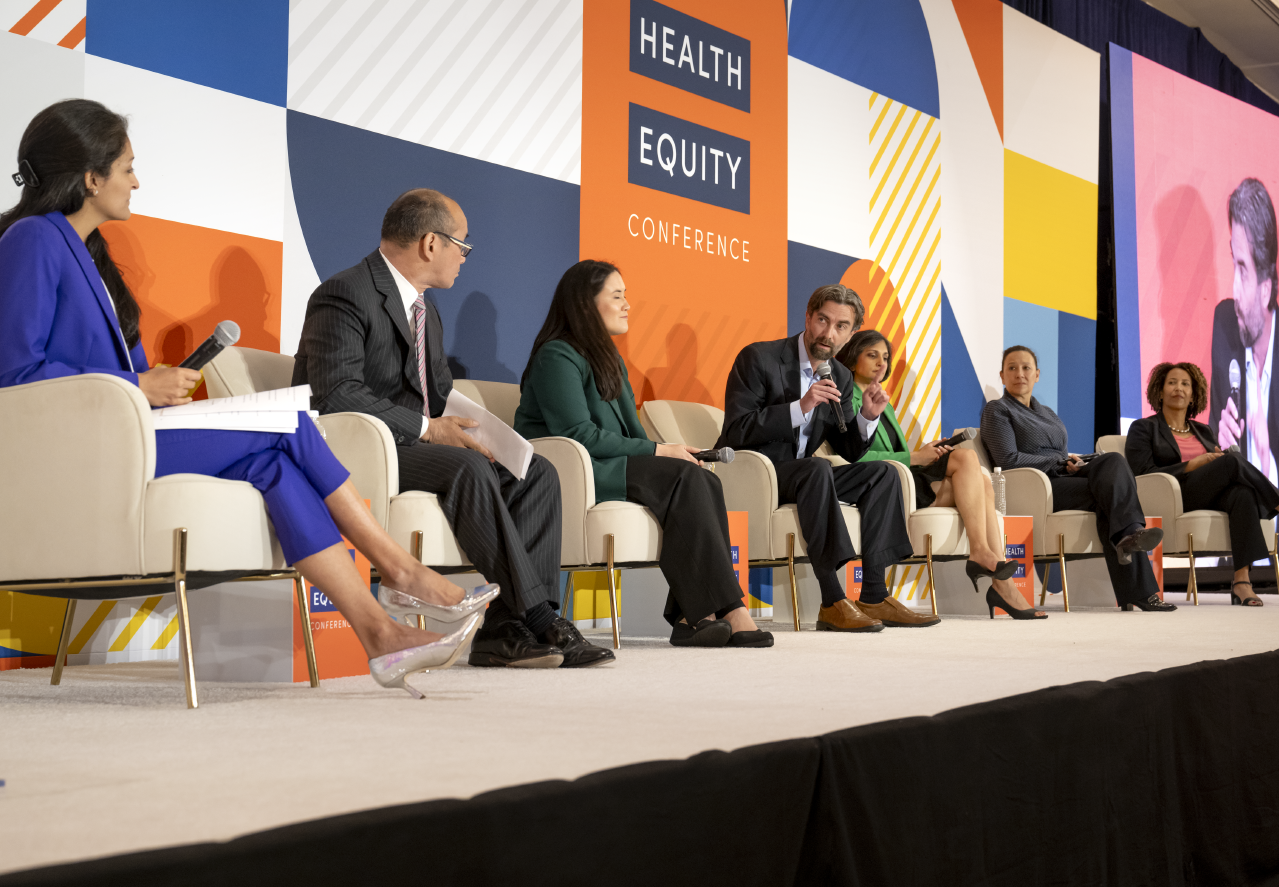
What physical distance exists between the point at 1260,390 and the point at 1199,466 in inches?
139

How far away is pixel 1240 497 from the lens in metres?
6.03

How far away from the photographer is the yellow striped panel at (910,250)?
20.6 ft

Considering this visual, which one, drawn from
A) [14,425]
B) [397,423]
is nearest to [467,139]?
[397,423]

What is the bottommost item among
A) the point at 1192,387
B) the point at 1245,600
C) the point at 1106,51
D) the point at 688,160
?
the point at 1245,600

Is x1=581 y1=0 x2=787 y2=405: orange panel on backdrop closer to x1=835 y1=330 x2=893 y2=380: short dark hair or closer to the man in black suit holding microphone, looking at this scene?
x1=835 y1=330 x2=893 y2=380: short dark hair

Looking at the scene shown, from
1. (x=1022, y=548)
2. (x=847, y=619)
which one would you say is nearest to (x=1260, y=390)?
(x=1022, y=548)

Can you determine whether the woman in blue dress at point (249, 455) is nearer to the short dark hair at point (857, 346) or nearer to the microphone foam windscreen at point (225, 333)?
the microphone foam windscreen at point (225, 333)

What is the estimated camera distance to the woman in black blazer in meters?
6.02

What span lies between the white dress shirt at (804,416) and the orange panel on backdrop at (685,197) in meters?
0.76

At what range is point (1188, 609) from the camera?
5.70 meters

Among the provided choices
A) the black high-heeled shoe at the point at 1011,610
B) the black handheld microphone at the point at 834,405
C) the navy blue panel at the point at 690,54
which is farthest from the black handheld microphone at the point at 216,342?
the black high-heeled shoe at the point at 1011,610

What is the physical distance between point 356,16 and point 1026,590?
365 cm

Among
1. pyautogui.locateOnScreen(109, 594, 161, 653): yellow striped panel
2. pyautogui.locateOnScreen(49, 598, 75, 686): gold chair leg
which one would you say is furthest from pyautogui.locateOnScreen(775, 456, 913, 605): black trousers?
pyautogui.locateOnScreen(49, 598, 75, 686): gold chair leg

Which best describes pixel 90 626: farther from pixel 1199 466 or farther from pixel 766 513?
pixel 1199 466
